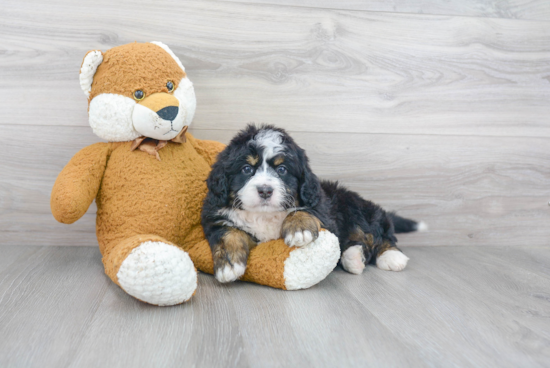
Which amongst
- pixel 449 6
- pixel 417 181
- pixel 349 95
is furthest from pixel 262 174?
pixel 449 6

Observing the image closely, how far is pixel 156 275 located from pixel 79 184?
57 centimetres

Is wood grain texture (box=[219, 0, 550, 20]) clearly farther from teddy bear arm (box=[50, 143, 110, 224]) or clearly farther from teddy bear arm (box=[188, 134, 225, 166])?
teddy bear arm (box=[50, 143, 110, 224])

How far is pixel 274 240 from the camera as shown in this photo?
5.65 feet

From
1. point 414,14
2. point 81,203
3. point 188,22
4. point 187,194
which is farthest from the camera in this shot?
point 414,14

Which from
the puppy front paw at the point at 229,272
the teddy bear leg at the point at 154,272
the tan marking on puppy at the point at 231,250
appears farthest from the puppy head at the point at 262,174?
the teddy bear leg at the point at 154,272

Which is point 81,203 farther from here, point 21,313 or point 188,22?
point 188,22

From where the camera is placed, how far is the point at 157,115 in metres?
1.67

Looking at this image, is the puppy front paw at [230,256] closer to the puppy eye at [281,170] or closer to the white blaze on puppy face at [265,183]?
the white blaze on puppy face at [265,183]

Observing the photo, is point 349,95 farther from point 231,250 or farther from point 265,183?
point 231,250

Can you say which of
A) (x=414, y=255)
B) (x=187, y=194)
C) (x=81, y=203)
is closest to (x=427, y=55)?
(x=414, y=255)

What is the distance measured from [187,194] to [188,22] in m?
0.94

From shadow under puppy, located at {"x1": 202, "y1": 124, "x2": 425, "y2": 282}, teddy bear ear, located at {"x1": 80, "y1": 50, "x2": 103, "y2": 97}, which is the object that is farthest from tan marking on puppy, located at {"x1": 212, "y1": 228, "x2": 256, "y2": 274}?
teddy bear ear, located at {"x1": 80, "y1": 50, "x2": 103, "y2": 97}

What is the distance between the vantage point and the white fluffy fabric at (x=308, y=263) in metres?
1.61

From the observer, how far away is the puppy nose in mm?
1561
